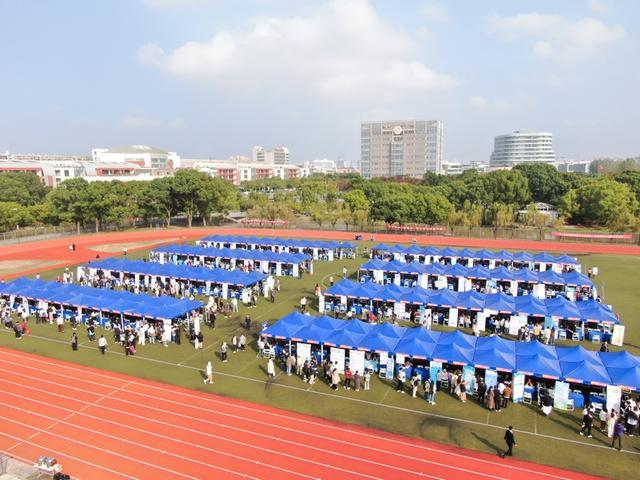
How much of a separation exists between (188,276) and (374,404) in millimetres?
20468

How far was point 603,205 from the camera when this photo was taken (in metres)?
70.9

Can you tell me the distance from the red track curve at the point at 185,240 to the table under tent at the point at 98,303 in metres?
15.6

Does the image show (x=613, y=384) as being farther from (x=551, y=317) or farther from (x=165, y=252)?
(x=165, y=252)

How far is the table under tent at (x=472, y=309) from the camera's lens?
2605cm

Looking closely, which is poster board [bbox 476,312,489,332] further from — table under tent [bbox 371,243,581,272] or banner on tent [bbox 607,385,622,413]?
table under tent [bbox 371,243,581,272]

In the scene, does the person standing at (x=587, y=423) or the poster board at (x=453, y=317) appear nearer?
the person standing at (x=587, y=423)

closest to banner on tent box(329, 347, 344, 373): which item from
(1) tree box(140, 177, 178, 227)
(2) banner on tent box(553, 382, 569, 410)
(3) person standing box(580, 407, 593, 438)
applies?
(2) banner on tent box(553, 382, 569, 410)

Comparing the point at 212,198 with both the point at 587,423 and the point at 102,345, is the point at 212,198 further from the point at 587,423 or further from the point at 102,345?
the point at 587,423

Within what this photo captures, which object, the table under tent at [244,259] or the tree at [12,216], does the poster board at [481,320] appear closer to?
the table under tent at [244,259]

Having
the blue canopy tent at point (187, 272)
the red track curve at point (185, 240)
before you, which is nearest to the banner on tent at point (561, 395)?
the blue canopy tent at point (187, 272)

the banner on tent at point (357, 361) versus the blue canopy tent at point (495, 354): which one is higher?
the blue canopy tent at point (495, 354)

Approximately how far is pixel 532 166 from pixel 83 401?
327 feet

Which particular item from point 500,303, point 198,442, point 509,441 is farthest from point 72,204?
point 509,441

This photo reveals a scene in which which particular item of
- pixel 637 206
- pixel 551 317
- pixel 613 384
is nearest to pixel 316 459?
pixel 613 384
